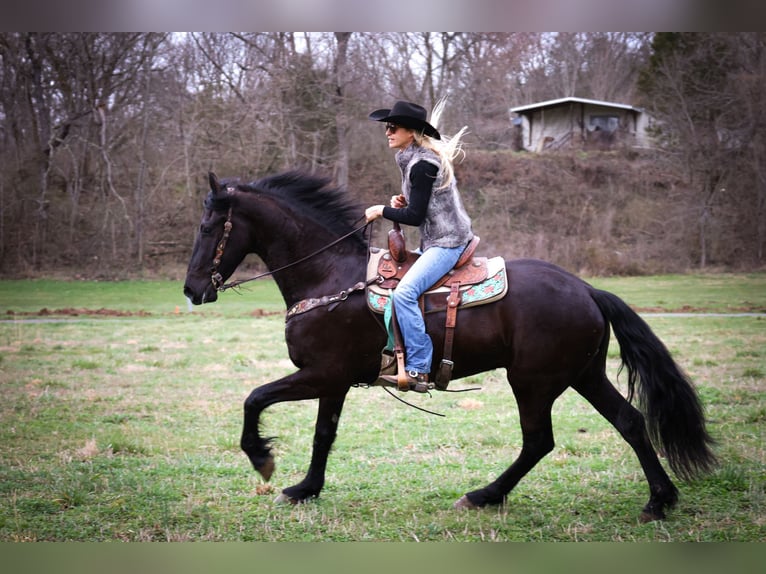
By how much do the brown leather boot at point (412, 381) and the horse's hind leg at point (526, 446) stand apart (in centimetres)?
50

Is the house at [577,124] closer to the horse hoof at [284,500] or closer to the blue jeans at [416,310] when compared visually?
the blue jeans at [416,310]

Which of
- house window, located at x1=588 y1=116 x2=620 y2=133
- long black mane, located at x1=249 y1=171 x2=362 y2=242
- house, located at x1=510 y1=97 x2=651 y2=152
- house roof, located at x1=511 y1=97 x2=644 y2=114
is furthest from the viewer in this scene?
house window, located at x1=588 y1=116 x2=620 y2=133

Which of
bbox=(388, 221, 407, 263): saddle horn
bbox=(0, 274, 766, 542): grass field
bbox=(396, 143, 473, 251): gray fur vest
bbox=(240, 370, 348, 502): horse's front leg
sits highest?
bbox=(396, 143, 473, 251): gray fur vest

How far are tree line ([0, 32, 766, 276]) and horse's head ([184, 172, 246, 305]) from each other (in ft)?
5.66

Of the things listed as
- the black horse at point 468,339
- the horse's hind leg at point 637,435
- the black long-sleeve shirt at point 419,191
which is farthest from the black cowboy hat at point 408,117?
the horse's hind leg at point 637,435

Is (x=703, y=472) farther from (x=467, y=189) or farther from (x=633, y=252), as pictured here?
(x=467, y=189)

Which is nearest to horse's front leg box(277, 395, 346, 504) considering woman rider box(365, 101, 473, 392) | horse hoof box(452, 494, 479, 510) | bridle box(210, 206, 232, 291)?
woman rider box(365, 101, 473, 392)

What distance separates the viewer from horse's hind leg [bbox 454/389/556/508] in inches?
138

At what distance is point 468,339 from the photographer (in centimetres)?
351

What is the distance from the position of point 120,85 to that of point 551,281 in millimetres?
6841

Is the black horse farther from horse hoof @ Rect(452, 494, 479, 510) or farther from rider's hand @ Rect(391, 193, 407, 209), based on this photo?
rider's hand @ Rect(391, 193, 407, 209)

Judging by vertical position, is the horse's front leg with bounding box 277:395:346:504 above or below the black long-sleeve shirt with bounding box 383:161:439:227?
below

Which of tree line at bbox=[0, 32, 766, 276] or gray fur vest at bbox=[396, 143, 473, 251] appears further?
tree line at bbox=[0, 32, 766, 276]

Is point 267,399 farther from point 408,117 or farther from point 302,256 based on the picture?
point 408,117
